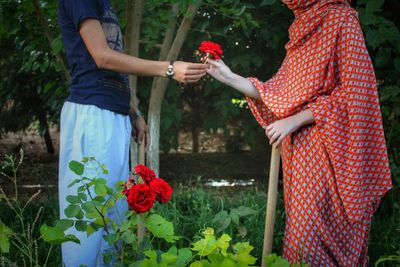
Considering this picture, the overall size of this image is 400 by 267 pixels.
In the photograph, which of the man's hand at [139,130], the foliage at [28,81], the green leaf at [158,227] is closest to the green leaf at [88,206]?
the green leaf at [158,227]

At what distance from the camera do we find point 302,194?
7.80 feet

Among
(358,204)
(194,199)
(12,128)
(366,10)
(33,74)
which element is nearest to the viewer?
(358,204)

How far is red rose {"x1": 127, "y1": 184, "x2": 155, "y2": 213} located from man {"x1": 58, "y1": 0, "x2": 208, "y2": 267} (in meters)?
0.69

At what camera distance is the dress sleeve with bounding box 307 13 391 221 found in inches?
87.8

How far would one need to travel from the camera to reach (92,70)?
2.36 meters

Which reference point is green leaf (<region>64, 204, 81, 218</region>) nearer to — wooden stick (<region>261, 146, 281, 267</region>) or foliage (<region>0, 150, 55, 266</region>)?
foliage (<region>0, 150, 55, 266</region>)

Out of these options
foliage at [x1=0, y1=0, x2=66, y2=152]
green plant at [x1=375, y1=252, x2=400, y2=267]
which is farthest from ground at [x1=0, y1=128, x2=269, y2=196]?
green plant at [x1=375, y1=252, x2=400, y2=267]

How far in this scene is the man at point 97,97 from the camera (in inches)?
89.5

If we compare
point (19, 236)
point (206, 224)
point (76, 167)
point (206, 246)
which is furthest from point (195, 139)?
point (206, 246)

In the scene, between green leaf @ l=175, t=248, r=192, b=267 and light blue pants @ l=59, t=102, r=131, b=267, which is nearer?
green leaf @ l=175, t=248, r=192, b=267

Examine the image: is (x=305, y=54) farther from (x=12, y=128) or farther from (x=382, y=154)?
(x=12, y=128)

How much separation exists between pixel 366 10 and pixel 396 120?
1.03 meters

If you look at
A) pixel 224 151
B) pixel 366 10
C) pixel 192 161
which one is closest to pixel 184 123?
pixel 192 161

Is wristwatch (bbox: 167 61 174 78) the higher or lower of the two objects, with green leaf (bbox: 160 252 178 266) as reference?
higher
